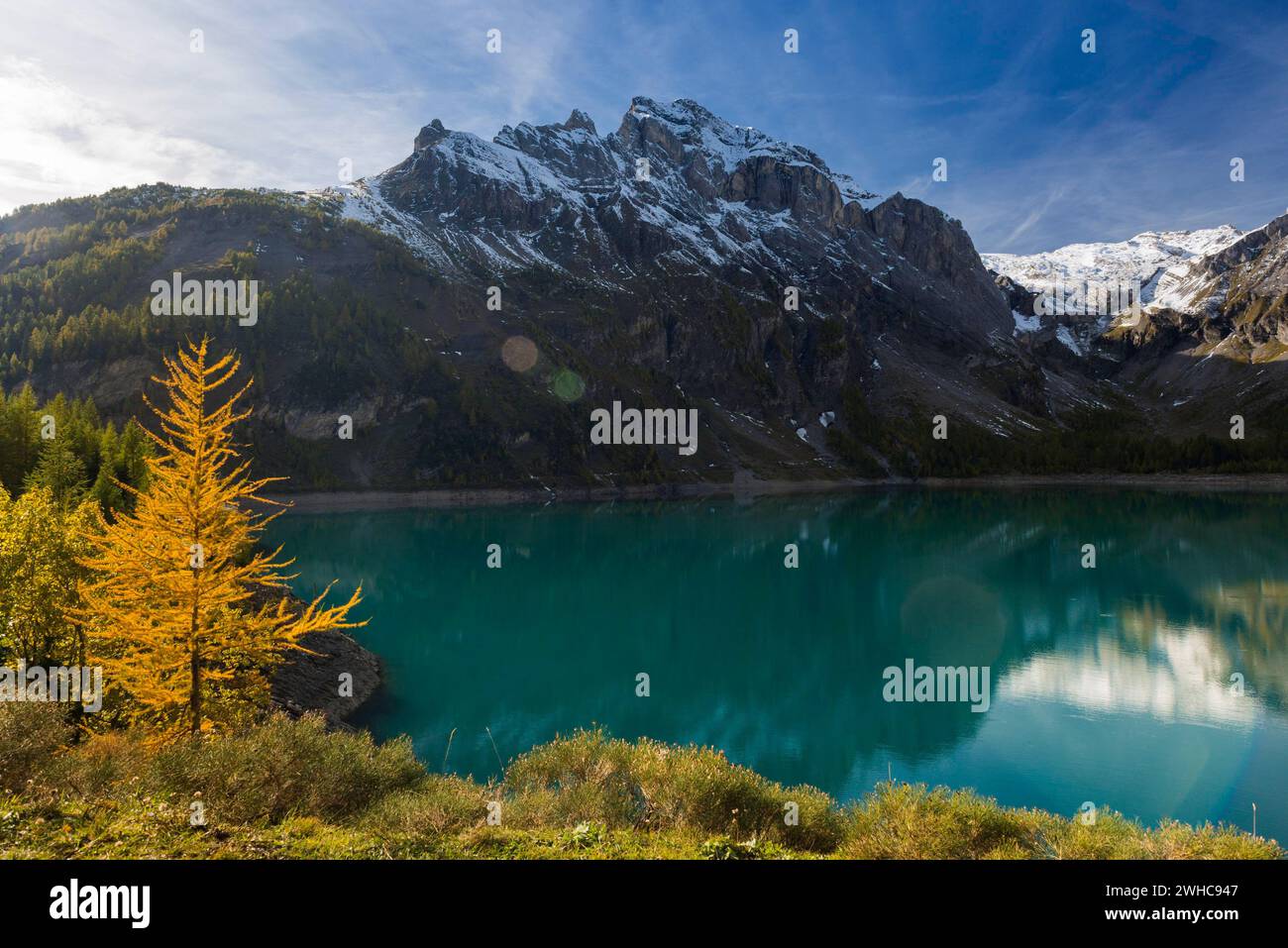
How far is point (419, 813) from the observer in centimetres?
1255

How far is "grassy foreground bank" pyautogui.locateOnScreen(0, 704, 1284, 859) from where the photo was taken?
35.0ft

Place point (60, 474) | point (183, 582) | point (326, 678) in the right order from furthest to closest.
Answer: point (60, 474) → point (326, 678) → point (183, 582)

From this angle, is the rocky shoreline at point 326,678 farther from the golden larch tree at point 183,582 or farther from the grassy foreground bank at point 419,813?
the grassy foreground bank at point 419,813

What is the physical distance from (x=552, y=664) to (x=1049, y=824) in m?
32.2

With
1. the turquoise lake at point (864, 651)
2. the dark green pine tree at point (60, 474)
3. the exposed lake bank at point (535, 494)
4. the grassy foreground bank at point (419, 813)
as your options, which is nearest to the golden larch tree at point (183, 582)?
the grassy foreground bank at point (419, 813)

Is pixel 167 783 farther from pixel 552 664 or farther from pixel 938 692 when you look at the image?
pixel 938 692

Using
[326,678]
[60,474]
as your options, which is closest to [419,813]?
[326,678]

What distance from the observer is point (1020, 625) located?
181 feet

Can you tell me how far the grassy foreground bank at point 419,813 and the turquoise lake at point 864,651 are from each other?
11.5 m

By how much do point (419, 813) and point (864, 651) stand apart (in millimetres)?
40116

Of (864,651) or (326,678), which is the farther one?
(864,651)

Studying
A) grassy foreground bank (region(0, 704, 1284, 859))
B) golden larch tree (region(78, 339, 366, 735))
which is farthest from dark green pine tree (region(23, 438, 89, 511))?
grassy foreground bank (region(0, 704, 1284, 859))

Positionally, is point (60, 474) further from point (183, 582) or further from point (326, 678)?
point (183, 582)
